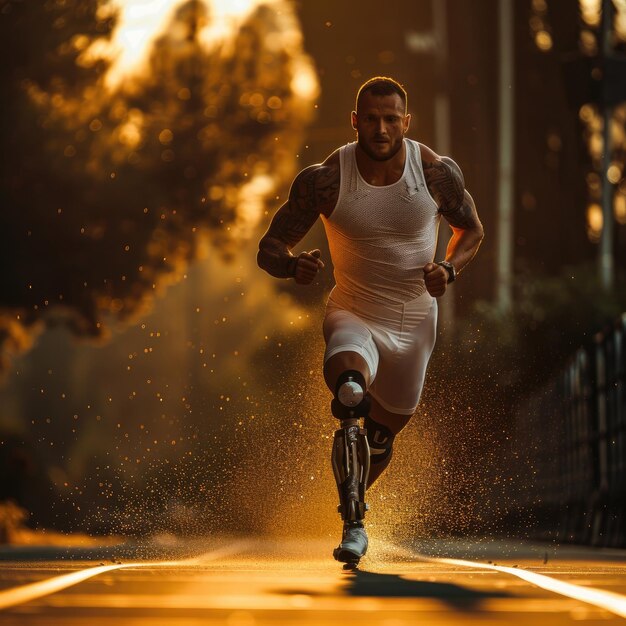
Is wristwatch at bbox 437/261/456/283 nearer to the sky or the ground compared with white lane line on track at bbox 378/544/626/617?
nearer to the sky

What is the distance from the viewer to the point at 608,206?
3169cm

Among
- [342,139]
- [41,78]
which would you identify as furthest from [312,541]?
[342,139]

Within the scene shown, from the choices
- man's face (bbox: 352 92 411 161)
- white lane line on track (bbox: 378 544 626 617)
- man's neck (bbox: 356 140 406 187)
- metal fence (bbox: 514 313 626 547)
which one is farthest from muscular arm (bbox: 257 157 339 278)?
metal fence (bbox: 514 313 626 547)

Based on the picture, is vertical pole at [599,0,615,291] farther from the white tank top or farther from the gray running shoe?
the gray running shoe

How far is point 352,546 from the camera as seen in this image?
1012 cm

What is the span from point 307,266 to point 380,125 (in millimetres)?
794

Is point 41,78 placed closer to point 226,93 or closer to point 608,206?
point 226,93

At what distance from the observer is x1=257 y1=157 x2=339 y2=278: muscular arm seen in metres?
11.1

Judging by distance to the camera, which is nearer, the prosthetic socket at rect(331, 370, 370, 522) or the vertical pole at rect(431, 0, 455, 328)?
the prosthetic socket at rect(331, 370, 370, 522)

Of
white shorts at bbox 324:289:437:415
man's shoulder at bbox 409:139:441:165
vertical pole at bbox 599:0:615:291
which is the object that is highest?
vertical pole at bbox 599:0:615:291

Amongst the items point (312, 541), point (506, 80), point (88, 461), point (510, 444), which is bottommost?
point (312, 541)

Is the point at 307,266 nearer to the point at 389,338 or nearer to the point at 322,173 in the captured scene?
the point at 322,173

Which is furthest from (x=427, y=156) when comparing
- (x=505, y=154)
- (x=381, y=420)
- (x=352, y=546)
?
(x=505, y=154)

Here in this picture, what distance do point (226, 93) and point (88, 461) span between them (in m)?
23.9
